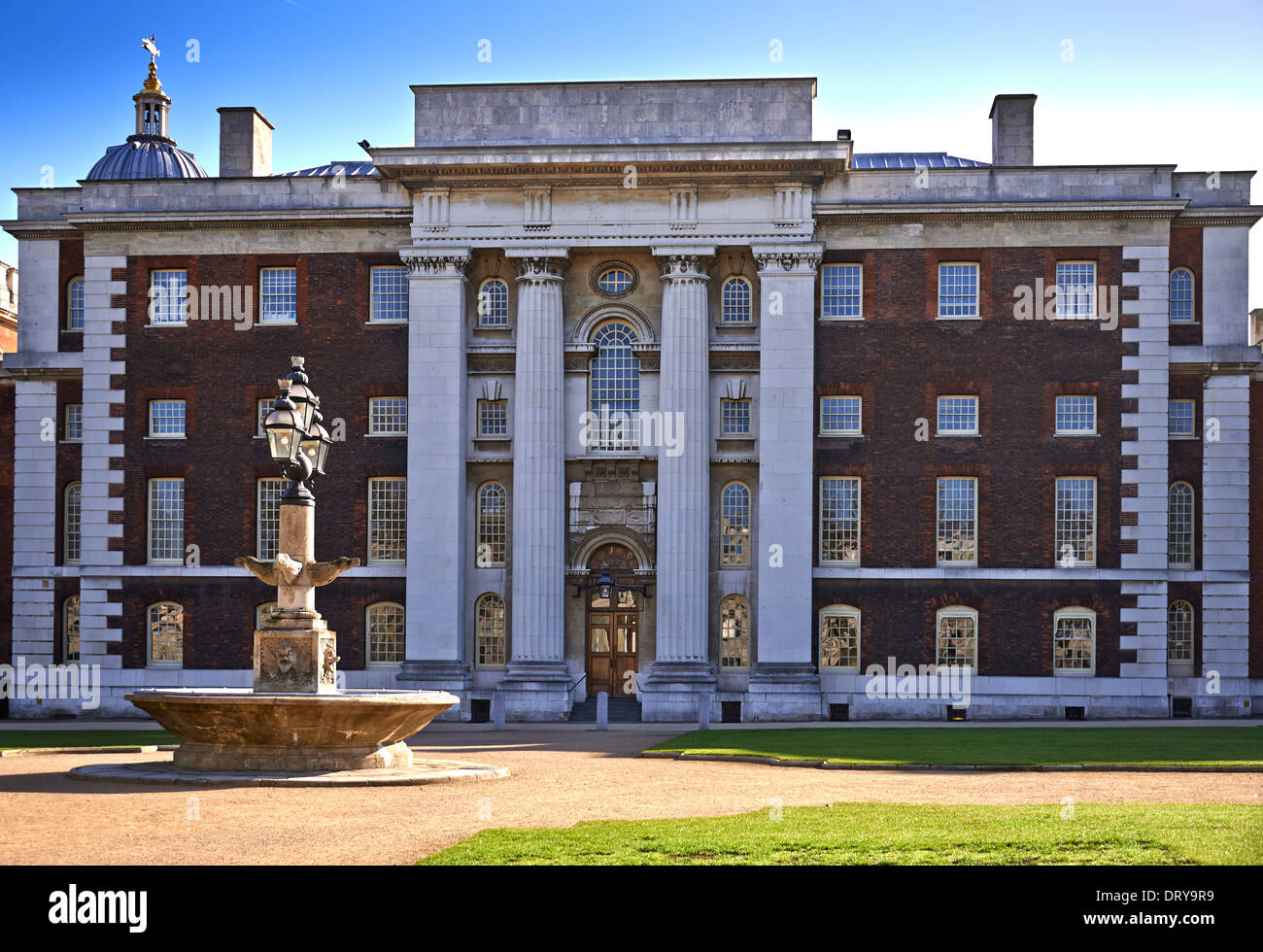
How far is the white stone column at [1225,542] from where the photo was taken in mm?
44781

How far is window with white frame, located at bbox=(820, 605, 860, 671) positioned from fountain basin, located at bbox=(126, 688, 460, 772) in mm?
23754

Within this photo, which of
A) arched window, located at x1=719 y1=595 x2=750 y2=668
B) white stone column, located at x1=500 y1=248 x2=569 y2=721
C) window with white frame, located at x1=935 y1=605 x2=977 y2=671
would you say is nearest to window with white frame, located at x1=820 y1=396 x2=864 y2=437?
arched window, located at x1=719 y1=595 x2=750 y2=668

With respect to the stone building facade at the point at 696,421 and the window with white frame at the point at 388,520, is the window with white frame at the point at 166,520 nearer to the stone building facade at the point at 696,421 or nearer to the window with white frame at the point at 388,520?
the stone building facade at the point at 696,421

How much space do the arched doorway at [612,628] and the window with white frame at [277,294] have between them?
12535 millimetres

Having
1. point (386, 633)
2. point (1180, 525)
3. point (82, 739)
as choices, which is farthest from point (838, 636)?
point (82, 739)

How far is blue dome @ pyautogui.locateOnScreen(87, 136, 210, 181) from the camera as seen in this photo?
62.2 meters

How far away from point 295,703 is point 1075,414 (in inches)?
1186

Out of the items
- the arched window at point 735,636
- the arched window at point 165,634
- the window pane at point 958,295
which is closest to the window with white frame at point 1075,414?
the window pane at point 958,295

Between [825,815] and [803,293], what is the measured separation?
2900 cm

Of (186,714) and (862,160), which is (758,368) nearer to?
(862,160)

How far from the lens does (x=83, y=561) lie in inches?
1847

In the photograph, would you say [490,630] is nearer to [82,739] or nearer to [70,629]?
[70,629]
